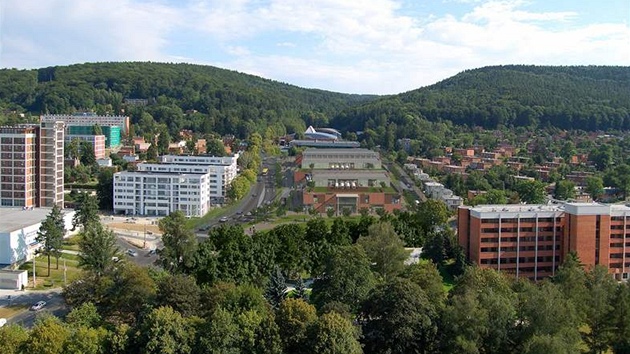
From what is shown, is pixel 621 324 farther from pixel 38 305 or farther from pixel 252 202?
pixel 252 202

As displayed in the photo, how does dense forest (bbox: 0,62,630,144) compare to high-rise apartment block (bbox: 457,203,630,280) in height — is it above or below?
above

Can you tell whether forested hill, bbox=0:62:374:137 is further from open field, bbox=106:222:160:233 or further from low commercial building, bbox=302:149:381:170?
open field, bbox=106:222:160:233

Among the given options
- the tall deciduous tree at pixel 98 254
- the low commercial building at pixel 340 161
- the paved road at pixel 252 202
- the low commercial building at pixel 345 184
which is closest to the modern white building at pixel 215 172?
the paved road at pixel 252 202

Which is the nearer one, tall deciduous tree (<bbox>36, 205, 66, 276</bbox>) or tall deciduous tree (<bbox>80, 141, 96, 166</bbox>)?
tall deciduous tree (<bbox>36, 205, 66, 276</bbox>)

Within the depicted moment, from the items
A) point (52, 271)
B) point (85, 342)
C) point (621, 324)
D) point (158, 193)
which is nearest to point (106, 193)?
point (158, 193)

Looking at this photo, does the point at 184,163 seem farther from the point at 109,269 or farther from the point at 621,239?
the point at 621,239

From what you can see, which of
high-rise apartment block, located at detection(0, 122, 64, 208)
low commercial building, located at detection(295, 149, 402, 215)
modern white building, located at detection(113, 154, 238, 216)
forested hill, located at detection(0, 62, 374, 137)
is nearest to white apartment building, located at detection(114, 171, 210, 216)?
modern white building, located at detection(113, 154, 238, 216)

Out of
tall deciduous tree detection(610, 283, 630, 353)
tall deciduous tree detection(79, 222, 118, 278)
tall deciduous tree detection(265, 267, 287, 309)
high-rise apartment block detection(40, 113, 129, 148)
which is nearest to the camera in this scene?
tall deciduous tree detection(610, 283, 630, 353)

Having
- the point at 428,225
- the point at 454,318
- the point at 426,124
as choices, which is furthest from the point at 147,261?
the point at 426,124
